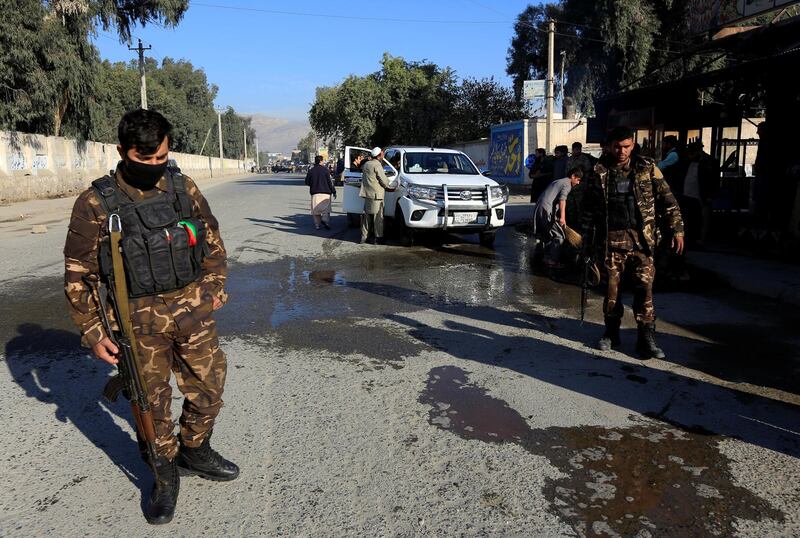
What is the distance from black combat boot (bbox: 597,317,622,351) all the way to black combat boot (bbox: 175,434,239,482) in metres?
3.28

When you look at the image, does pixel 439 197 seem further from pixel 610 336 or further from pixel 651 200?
pixel 651 200

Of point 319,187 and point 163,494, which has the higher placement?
point 319,187

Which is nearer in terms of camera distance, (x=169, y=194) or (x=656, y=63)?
(x=169, y=194)

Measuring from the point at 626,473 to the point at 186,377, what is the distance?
2208mm

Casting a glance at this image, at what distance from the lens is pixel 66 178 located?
88.5ft

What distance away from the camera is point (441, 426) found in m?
A: 3.75

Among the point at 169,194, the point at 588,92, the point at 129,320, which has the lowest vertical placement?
the point at 129,320

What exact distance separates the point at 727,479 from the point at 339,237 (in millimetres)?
10287

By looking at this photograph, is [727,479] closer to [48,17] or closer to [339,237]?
[339,237]

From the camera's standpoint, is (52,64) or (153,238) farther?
(52,64)

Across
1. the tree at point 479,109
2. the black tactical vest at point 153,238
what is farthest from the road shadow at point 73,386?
the tree at point 479,109

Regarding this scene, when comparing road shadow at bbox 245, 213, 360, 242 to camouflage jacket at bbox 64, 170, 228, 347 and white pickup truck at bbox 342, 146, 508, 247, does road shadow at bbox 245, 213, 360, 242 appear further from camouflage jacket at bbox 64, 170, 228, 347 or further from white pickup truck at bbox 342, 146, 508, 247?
camouflage jacket at bbox 64, 170, 228, 347

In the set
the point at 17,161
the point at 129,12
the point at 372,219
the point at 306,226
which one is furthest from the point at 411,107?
the point at 372,219

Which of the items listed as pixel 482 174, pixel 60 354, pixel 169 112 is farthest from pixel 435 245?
pixel 169 112
